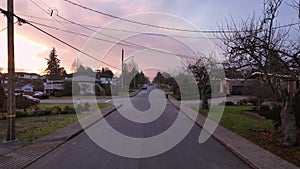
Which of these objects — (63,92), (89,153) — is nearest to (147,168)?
(89,153)

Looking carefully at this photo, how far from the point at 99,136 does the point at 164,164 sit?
5648 millimetres

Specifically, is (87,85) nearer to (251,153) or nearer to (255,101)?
(255,101)

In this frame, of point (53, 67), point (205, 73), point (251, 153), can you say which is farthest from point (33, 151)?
point (53, 67)

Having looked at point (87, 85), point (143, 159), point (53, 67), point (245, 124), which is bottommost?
point (245, 124)

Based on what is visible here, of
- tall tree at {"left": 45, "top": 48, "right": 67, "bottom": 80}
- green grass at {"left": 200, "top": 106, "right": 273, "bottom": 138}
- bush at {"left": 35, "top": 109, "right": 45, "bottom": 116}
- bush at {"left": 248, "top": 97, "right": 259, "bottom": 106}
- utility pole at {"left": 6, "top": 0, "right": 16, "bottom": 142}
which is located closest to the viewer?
utility pole at {"left": 6, "top": 0, "right": 16, "bottom": 142}

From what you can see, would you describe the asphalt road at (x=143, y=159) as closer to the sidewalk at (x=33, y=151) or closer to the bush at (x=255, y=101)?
the sidewalk at (x=33, y=151)

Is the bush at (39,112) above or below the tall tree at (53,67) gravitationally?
below

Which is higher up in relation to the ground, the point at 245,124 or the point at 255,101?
the point at 255,101

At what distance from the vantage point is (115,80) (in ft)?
298

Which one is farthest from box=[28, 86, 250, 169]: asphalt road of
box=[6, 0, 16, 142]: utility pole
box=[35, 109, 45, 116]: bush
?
box=[35, 109, 45, 116]: bush

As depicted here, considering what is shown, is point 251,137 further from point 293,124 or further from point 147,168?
point 147,168

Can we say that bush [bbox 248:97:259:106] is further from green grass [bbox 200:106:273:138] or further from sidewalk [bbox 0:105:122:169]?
sidewalk [bbox 0:105:122:169]

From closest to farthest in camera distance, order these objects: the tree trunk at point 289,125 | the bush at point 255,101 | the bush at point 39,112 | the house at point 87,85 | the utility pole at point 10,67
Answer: the tree trunk at point 289,125 < the utility pole at point 10,67 < the bush at point 39,112 < the bush at point 255,101 < the house at point 87,85

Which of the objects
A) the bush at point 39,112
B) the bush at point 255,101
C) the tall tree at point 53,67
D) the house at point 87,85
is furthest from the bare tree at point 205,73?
the tall tree at point 53,67
